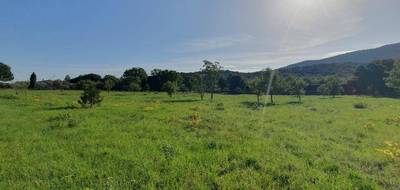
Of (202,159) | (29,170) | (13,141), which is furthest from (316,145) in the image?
(13,141)

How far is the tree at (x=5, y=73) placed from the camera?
9869cm

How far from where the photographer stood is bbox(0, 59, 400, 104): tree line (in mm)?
71044

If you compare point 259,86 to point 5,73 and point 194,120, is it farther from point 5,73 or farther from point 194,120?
point 5,73

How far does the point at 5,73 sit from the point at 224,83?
76.1 meters

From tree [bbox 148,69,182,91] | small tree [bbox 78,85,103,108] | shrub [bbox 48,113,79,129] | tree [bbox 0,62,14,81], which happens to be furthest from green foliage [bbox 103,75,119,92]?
shrub [bbox 48,113,79,129]

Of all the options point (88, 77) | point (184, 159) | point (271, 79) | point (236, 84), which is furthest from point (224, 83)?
point (184, 159)

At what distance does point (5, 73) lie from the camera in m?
99.5

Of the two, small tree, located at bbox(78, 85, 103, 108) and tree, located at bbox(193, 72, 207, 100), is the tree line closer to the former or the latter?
tree, located at bbox(193, 72, 207, 100)

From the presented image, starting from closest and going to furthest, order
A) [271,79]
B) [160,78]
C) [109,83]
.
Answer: [271,79] < [109,83] < [160,78]

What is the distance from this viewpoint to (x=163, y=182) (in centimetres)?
1002

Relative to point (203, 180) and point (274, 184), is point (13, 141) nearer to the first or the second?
point (203, 180)

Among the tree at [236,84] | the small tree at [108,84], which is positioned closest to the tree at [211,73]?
the small tree at [108,84]

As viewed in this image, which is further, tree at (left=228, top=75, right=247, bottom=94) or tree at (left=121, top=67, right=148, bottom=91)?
tree at (left=228, top=75, right=247, bottom=94)

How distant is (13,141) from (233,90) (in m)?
120
